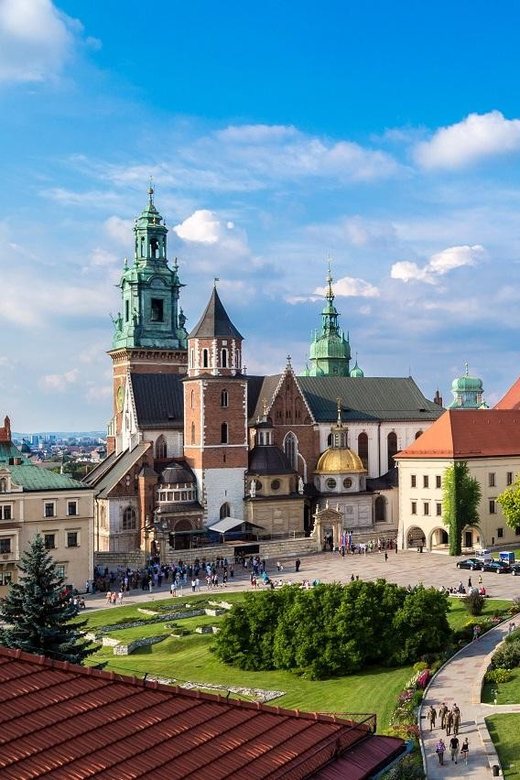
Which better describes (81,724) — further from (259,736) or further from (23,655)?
(259,736)

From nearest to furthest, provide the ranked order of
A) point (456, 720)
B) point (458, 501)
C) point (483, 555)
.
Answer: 1. point (456, 720)
2. point (483, 555)
3. point (458, 501)

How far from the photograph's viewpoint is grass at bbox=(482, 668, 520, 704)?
2877 centimetres

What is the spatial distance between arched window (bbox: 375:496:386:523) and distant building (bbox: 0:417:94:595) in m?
29.1

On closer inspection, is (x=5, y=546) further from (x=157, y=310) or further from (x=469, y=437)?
(x=157, y=310)

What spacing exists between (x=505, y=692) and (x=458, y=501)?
3485 cm

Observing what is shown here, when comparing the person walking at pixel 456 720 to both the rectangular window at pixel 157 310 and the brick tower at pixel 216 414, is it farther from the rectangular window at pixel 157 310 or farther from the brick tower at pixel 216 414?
the rectangular window at pixel 157 310

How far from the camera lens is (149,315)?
3403 inches

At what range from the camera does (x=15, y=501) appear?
52438mm

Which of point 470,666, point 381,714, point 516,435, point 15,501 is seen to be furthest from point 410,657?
point 516,435

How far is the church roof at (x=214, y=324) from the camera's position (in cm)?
7062

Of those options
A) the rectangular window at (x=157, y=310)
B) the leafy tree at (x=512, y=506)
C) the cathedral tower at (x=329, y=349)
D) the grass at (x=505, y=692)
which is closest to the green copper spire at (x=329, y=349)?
the cathedral tower at (x=329, y=349)

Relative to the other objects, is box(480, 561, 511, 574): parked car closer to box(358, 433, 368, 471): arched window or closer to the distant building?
the distant building

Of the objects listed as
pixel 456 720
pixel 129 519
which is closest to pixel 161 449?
pixel 129 519

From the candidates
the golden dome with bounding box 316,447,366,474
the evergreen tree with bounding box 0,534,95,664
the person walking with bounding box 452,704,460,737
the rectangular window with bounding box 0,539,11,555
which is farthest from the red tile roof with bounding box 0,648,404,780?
the golden dome with bounding box 316,447,366,474
